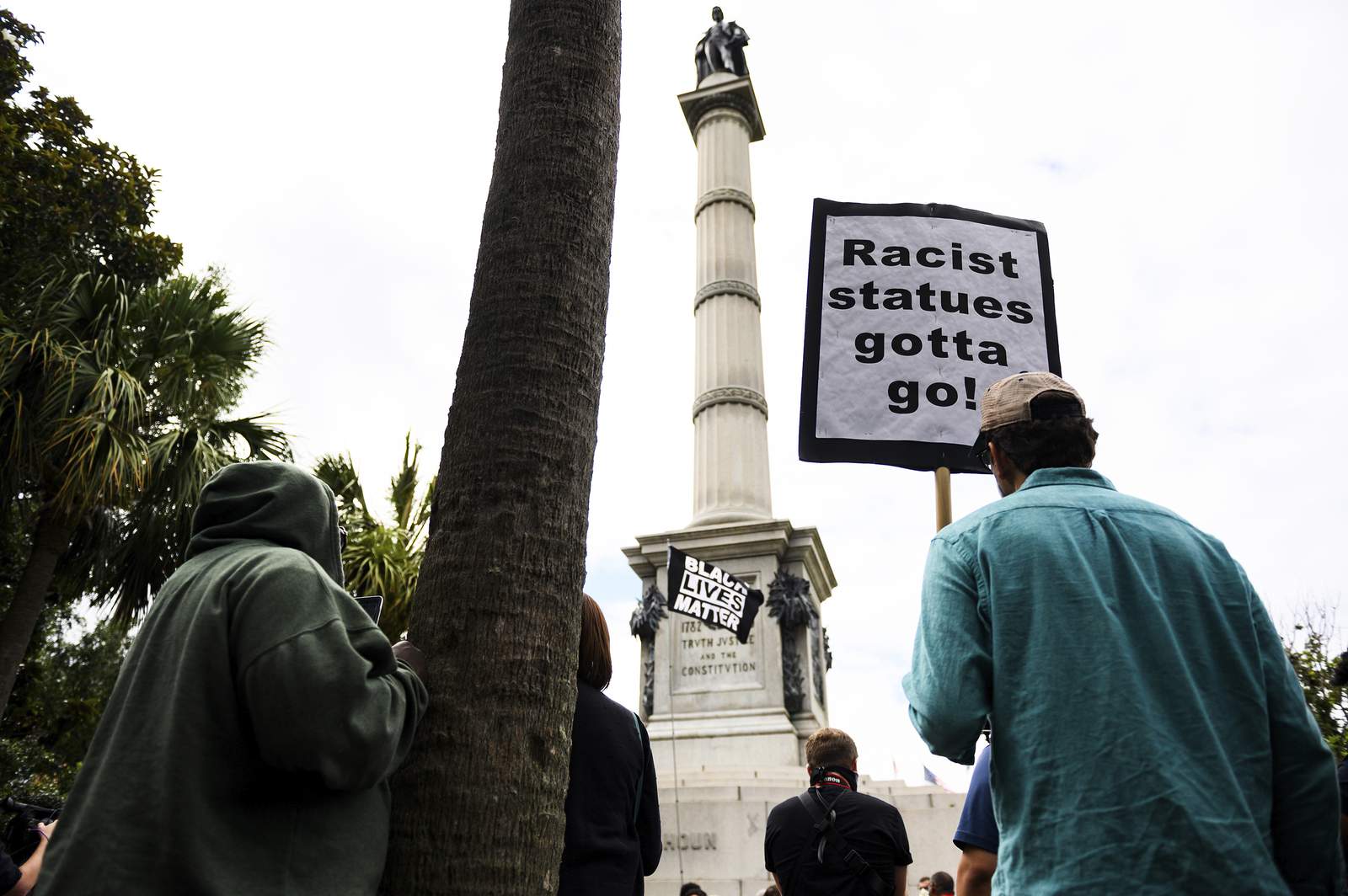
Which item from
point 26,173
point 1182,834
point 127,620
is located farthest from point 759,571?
point 1182,834

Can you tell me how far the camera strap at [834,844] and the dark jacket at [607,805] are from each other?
1361 mm

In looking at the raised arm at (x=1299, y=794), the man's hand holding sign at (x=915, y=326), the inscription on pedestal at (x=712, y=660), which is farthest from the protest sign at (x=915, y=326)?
the inscription on pedestal at (x=712, y=660)

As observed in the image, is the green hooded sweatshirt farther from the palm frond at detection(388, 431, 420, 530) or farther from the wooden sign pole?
the palm frond at detection(388, 431, 420, 530)

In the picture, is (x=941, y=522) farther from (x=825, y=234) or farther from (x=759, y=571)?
(x=759, y=571)

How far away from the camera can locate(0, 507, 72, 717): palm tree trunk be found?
32.9 ft

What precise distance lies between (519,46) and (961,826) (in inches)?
105

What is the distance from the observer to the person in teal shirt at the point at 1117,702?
175 cm

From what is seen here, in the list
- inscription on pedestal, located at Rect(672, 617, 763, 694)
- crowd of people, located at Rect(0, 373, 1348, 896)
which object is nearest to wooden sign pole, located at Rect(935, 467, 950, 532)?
crowd of people, located at Rect(0, 373, 1348, 896)

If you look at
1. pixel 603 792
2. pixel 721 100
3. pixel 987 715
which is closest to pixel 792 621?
pixel 721 100

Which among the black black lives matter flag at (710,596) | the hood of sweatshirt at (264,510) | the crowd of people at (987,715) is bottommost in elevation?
the crowd of people at (987,715)

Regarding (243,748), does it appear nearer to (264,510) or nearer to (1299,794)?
(264,510)

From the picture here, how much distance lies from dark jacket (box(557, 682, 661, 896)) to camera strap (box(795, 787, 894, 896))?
1.36 metres

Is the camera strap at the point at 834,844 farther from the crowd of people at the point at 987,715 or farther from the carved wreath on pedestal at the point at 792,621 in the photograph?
the carved wreath on pedestal at the point at 792,621

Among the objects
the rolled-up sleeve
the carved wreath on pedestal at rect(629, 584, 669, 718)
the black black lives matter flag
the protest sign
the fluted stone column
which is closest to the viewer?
the rolled-up sleeve
